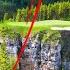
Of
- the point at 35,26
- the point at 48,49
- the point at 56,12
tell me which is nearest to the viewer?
the point at 48,49

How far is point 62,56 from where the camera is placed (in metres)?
4.28

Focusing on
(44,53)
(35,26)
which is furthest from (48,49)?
(35,26)

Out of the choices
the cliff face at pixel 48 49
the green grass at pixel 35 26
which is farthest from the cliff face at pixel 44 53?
the green grass at pixel 35 26

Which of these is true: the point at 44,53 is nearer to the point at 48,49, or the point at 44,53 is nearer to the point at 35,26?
the point at 48,49

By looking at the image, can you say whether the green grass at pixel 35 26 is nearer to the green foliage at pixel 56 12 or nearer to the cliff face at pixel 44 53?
the cliff face at pixel 44 53

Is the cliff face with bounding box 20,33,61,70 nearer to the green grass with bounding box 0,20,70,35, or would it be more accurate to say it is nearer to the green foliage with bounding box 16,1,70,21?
the green grass with bounding box 0,20,70,35

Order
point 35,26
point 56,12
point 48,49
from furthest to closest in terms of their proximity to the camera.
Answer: point 56,12 < point 35,26 < point 48,49

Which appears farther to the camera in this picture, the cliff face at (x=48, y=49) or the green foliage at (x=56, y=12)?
the green foliage at (x=56, y=12)

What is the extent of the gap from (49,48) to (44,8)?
1077 millimetres

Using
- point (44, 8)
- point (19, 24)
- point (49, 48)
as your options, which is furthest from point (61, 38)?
point (44, 8)

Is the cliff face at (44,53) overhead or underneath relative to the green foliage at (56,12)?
underneath

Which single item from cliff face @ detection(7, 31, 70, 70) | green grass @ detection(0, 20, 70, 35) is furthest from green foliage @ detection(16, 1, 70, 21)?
cliff face @ detection(7, 31, 70, 70)

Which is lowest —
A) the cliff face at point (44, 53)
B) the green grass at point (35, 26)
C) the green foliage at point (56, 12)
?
the cliff face at point (44, 53)

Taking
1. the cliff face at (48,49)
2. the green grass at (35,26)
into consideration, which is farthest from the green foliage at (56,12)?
the cliff face at (48,49)
